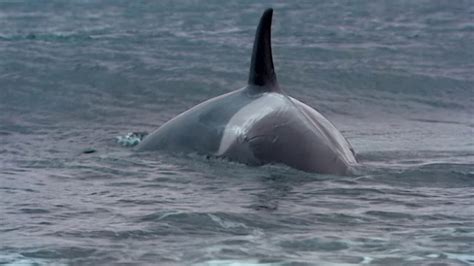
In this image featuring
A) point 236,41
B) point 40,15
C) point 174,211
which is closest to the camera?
point 174,211

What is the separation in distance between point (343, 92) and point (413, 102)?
140 centimetres

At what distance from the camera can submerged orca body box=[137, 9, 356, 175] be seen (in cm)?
1042

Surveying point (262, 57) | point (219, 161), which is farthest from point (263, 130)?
point (262, 57)

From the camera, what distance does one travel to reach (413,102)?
19.3 meters

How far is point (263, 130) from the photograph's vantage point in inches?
414

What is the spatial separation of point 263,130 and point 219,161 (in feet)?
1.86

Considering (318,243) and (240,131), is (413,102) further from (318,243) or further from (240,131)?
(318,243)

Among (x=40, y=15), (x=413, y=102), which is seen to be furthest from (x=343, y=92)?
(x=40, y=15)

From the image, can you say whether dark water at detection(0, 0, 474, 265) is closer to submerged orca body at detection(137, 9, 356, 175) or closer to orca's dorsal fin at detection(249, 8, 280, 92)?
submerged orca body at detection(137, 9, 356, 175)

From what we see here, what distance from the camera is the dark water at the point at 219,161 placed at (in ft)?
25.7

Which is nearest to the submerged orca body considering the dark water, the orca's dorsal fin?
the orca's dorsal fin

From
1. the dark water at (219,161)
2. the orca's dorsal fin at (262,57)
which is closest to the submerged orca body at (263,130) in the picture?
the orca's dorsal fin at (262,57)

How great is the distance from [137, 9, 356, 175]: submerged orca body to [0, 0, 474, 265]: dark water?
18cm

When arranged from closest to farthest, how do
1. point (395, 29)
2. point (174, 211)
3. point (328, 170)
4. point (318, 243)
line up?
point (318, 243)
point (174, 211)
point (328, 170)
point (395, 29)
